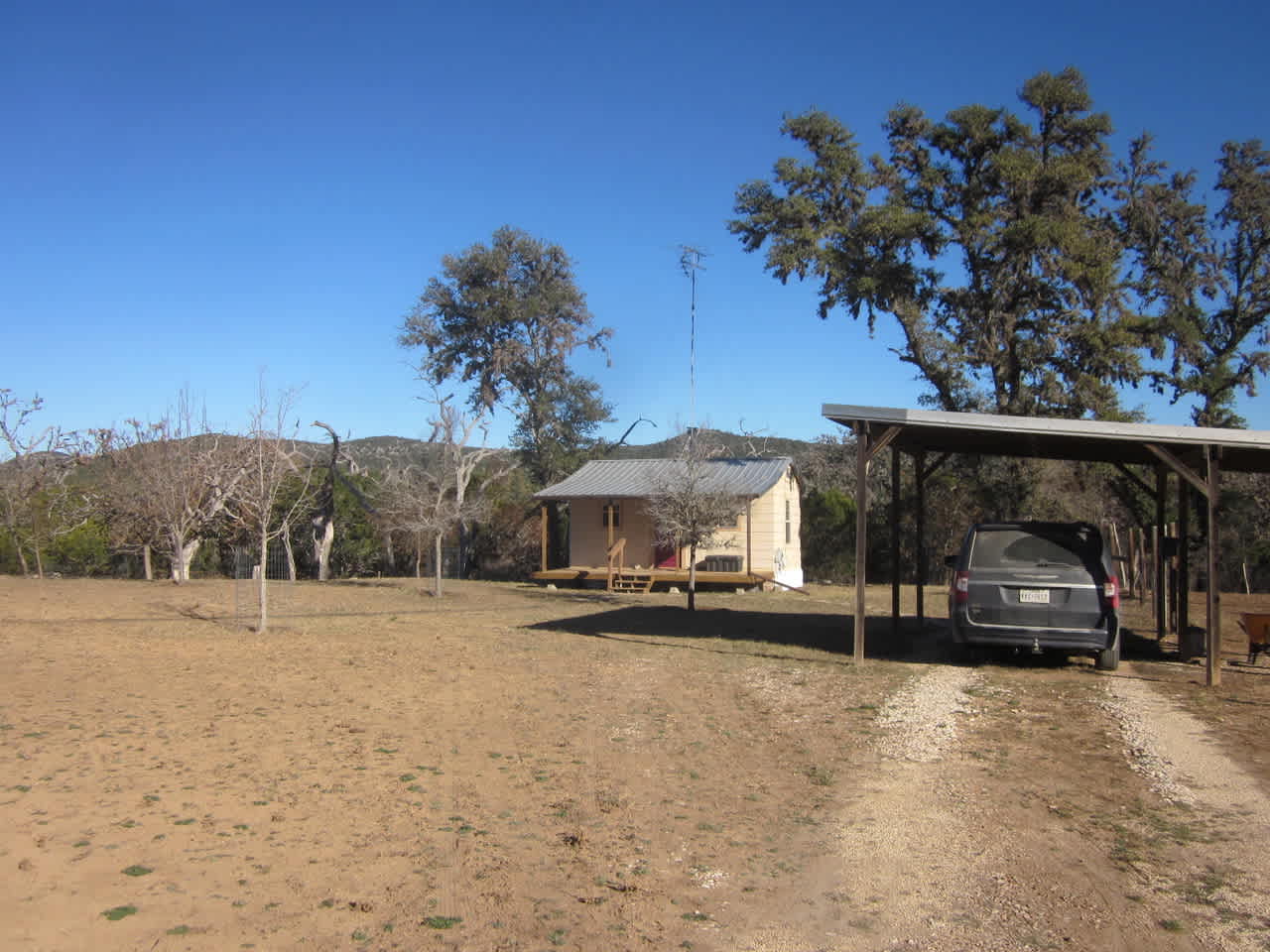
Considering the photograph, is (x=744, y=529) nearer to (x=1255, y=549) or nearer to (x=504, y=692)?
(x=1255, y=549)

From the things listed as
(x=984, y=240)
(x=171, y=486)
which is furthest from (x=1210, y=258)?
(x=171, y=486)

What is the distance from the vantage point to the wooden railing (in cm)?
2891

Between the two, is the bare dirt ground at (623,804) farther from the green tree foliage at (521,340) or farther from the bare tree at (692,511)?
the green tree foliage at (521,340)

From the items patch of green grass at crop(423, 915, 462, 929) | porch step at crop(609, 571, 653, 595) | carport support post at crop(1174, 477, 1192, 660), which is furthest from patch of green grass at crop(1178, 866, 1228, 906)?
porch step at crop(609, 571, 653, 595)

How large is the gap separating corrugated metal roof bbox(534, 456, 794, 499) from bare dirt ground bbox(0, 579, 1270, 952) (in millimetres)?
15536

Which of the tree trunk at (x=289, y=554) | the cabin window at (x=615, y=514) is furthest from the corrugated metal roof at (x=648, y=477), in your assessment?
the tree trunk at (x=289, y=554)

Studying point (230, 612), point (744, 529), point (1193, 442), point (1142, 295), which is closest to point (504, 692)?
point (1193, 442)

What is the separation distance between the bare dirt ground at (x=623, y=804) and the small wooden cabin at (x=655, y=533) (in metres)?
15.8

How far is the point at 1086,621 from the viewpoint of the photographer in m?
11.4

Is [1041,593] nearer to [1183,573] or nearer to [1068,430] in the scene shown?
[1068,430]

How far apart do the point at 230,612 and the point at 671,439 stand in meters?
17.0

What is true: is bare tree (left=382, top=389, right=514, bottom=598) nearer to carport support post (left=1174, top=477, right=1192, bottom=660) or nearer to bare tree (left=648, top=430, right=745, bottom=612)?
bare tree (left=648, top=430, right=745, bottom=612)

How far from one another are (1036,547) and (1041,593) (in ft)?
1.77

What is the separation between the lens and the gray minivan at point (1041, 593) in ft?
37.4
